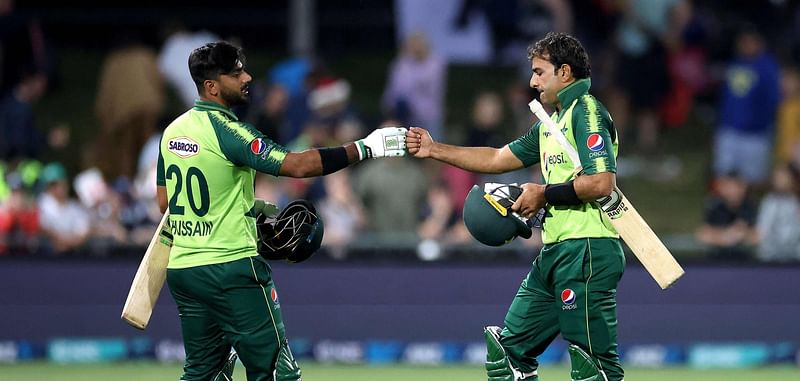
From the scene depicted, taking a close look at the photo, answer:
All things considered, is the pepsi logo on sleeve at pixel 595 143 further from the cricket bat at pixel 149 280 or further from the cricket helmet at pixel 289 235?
the cricket bat at pixel 149 280

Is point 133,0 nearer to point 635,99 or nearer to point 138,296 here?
point 635,99

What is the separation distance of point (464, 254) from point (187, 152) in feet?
17.2

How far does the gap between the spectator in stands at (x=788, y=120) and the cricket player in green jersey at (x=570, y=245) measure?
731cm

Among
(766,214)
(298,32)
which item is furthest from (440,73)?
(766,214)

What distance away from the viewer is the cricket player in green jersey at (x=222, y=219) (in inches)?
283

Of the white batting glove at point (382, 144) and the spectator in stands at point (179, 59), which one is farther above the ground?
the spectator in stands at point (179, 59)

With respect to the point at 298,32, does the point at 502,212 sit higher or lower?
lower

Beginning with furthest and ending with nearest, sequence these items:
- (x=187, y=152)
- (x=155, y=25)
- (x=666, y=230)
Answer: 1. (x=155, y=25)
2. (x=666, y=230)
3. (x=187, y=152)

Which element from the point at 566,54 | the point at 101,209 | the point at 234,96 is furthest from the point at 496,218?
the point at 101,209

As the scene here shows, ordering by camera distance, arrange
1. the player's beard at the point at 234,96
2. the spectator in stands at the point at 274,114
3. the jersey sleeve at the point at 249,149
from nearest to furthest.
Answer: the jersey sleeve at the point at 249,149, the player's beard at the point at 234,96, the spectator in stands at the point at 274,114

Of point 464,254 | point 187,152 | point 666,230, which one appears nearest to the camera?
point 187,152

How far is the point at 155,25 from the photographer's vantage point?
17.2 meters

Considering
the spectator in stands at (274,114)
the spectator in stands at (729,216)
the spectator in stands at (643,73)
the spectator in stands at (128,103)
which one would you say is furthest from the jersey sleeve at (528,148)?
the spectator in stands at (643,73)

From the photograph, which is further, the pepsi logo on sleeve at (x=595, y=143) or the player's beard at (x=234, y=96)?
the player's beard at (x=234, y=96)
